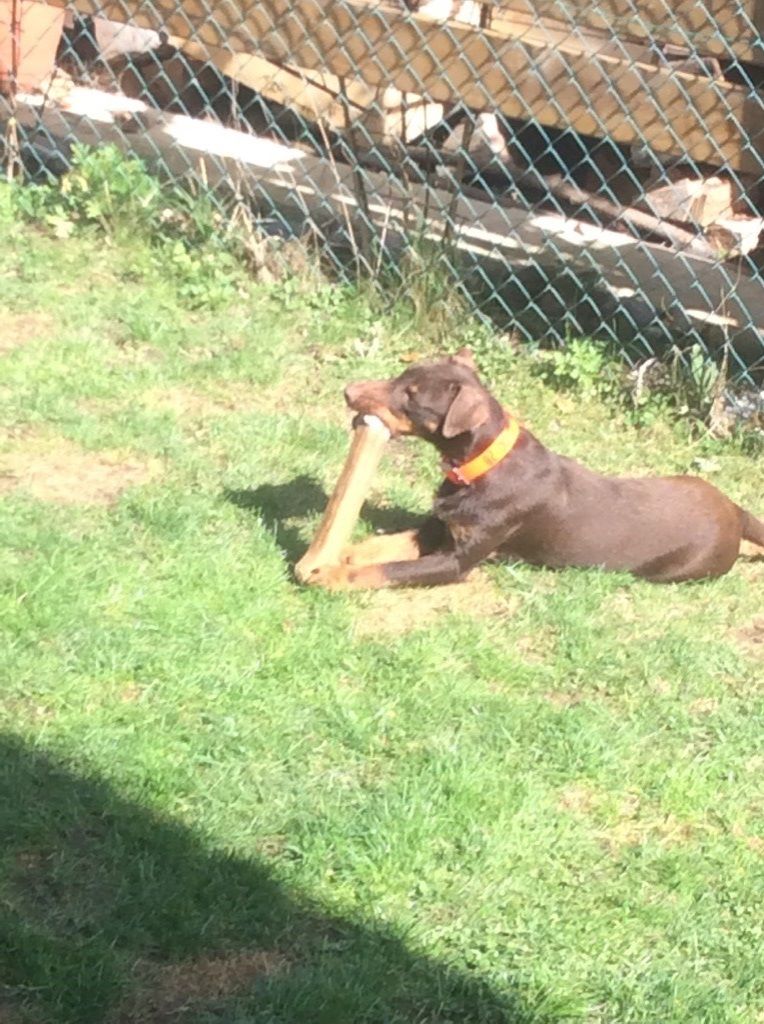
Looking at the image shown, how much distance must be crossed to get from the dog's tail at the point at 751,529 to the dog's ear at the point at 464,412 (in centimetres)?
110

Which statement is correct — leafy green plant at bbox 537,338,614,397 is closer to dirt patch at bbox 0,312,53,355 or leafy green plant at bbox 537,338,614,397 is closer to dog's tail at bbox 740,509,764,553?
dog's tail at bbox 740,509,764,553

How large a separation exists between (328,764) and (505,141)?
5865 millimetres

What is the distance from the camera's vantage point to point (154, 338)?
599cm

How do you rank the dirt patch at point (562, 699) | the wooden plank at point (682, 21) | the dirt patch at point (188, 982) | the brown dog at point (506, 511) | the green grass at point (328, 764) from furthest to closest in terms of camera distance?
the wooden plank at point (682, 21) < the brown dog at point (506, 511) < the dirt patch at point (562, 699) < the green grass at point (328, 764) < the dirt patch at point (188, 982)

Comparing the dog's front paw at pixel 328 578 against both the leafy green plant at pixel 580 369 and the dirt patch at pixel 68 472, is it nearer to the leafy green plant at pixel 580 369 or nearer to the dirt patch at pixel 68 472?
the dirt patch at pixel 68 472

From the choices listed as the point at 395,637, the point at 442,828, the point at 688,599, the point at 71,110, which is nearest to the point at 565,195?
the point at 71,110

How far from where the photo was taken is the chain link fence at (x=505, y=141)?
18.7ft

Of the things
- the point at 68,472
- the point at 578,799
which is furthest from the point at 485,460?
the point at 68,472

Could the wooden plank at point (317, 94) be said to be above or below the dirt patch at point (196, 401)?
above

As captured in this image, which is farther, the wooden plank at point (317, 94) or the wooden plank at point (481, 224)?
the wooden plank at point (317, 94)

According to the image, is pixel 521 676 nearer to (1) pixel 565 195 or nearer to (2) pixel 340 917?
(2) pixel 340 917

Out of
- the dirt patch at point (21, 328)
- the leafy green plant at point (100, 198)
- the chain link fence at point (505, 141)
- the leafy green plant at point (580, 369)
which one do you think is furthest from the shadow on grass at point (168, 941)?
the leafy green plant at point (100, 198)

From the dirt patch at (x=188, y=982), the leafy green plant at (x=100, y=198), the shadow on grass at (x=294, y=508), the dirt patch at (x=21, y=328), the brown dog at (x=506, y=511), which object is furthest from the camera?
the leafy green plant at (x=100, y=198)

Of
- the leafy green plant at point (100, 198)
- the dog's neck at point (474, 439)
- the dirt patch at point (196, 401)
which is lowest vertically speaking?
the dog's neck at point (474, 439)
